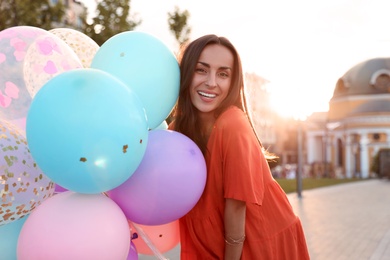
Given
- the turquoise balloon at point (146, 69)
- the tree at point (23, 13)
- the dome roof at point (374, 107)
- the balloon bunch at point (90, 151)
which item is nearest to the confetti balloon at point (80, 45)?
the balloon bunch at point (90, 151)

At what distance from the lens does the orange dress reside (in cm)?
217

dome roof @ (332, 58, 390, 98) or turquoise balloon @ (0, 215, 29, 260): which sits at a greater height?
turquoise balloon @ (0, 215, 29, 260)

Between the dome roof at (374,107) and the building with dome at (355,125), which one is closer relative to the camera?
the building with dome at (355,125)

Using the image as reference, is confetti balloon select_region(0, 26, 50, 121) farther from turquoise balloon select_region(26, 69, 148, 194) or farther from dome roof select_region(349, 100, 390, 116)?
dome roof select_region(349, 100, 390, 116)

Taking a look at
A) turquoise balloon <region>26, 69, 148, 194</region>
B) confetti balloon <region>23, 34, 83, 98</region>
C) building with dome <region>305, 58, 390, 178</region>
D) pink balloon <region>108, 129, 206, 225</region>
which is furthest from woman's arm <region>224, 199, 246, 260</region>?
building with dome <region>305, 58, 390, 178</region>

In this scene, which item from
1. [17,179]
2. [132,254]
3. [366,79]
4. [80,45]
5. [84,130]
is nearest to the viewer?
[84,130]

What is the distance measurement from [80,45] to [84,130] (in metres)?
1.11

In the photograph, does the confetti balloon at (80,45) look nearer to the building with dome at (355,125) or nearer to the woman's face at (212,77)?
the woman's face at (212,77)

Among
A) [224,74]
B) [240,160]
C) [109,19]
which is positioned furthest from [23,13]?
[240,160]

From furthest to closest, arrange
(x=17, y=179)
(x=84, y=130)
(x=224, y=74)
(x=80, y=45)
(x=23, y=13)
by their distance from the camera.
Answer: (x=23, y=13) → (x=80, y=45) → (x=224, y=74) → (x=17, y=179) → (x=84, y=130)

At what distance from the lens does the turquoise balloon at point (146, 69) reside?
249 centimetres

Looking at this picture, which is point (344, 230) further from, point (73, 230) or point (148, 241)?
point (73, 230)

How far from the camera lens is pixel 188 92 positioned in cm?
253

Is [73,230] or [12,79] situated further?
[12,79]
